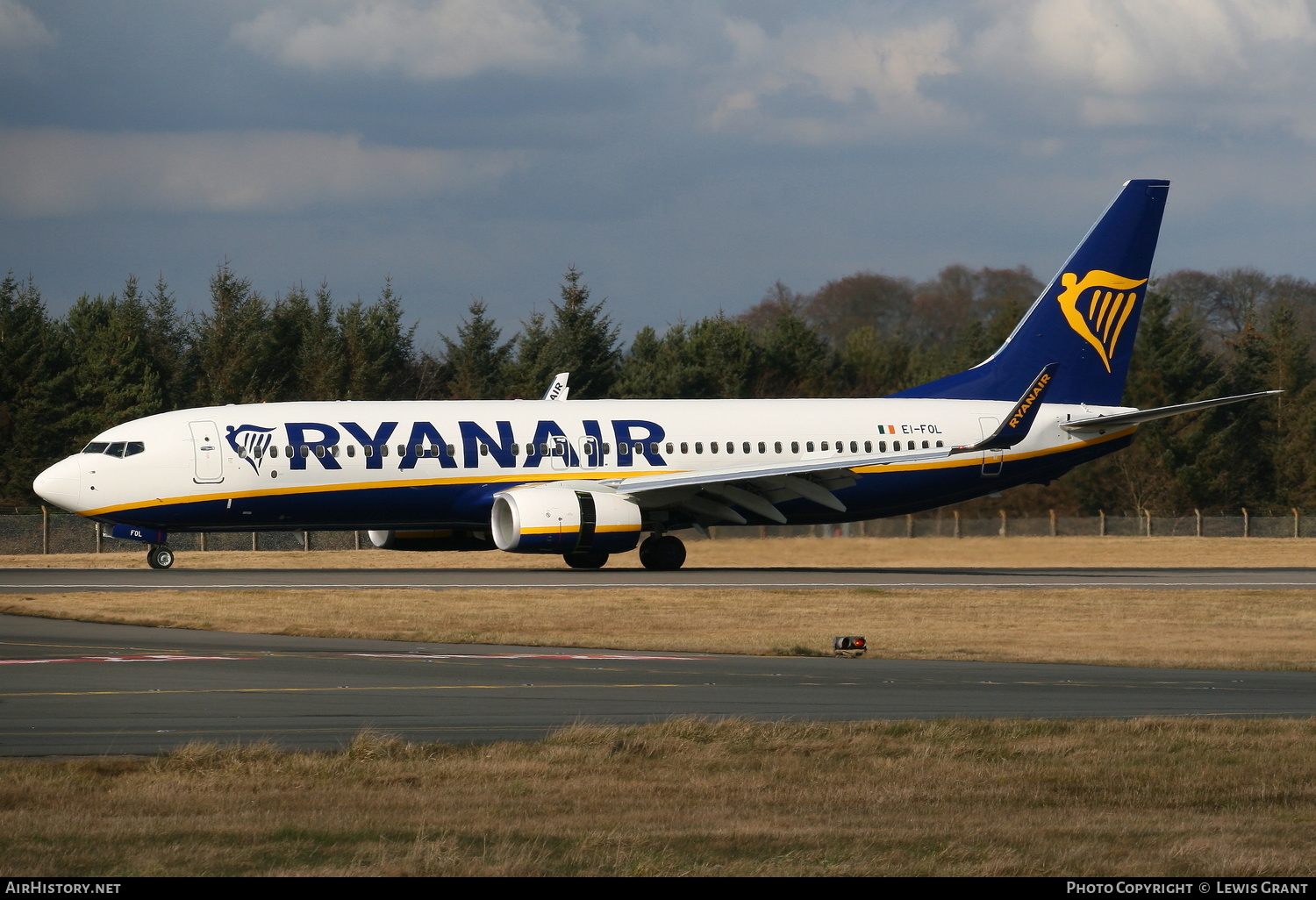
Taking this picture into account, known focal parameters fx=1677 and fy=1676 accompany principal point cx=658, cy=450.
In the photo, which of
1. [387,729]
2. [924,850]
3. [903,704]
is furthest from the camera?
[903,704]

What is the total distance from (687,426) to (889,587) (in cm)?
865

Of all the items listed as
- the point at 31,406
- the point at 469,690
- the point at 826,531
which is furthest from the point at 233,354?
the point at 469,690

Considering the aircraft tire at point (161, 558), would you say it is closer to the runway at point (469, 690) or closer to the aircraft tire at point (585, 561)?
the aircraft tire at point (585, 561)

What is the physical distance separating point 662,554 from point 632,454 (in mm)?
2414

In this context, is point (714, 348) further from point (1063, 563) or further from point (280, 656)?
point (280, 656)

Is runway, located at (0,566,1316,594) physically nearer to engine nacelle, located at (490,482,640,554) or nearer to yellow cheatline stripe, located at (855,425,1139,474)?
engine nacelle, located at (490,482,640,554)

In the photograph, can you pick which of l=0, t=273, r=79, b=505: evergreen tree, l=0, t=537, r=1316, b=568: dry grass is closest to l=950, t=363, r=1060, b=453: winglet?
l=0, t=537, r=1316, b=568: dry grass

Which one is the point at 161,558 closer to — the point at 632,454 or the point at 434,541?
the point at 434,541

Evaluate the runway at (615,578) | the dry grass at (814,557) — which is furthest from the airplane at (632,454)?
the dry grass at (814,557)

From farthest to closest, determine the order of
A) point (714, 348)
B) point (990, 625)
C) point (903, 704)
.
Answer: point (714, 348), point (990, 625), point (903, 704)

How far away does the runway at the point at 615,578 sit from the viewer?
32.8 m

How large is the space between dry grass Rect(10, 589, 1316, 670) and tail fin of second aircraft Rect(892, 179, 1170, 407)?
12198 mm
